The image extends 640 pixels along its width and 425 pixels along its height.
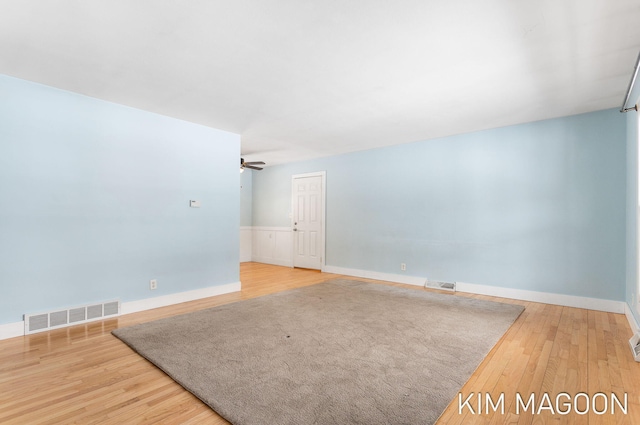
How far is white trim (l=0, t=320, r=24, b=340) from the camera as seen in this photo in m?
2.96

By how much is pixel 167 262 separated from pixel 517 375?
4.10 m

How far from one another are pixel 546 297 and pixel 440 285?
1455 mm

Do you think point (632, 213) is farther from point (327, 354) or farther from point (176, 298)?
point (176, 298)

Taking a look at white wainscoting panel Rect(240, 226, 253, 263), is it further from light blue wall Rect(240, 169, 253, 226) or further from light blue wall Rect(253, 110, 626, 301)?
light blue wall Rect(253, 110, 626, 301)

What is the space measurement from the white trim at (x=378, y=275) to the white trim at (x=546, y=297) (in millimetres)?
722

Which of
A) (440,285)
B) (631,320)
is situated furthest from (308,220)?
(631,320)

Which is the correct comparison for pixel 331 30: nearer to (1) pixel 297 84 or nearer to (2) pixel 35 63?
(1) pixel 297 84

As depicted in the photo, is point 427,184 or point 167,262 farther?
point 427,184

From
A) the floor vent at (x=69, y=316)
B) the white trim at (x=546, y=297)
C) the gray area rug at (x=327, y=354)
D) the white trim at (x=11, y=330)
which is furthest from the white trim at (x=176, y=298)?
the white trim at (x=546, y=297)

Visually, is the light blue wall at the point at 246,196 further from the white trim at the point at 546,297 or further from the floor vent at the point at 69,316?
the white trim at the point at 546,297

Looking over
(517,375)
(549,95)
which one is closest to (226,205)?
(517,375)

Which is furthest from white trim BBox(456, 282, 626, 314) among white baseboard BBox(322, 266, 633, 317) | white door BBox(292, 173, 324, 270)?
white door BBox(292, 173, 324, 270)

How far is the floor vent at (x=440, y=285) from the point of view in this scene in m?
5.09

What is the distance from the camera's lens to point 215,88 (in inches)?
130
